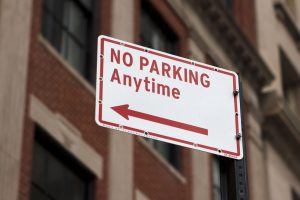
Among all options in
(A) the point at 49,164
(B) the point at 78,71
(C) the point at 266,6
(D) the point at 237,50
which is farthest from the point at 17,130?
(C) the point at 266,6

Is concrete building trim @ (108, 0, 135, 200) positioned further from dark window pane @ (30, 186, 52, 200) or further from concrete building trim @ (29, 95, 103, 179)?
dark window pane @ (30, 186, 52, 200)

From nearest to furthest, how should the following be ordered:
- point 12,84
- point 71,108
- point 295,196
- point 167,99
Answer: point 167,99 → point 12,84 → point 71,108 → point 295,196

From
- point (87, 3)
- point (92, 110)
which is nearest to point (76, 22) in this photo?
point (87, 3)

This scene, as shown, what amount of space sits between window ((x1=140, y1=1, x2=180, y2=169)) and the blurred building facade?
0.03m

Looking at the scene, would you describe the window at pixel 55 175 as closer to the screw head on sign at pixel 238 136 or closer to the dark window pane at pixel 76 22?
the dark window pane at pixel 76 22

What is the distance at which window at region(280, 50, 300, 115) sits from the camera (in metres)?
30.1

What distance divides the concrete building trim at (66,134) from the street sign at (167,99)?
8.22 meters

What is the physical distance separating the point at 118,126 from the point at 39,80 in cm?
920

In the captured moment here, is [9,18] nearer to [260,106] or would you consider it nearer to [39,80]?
[39,80]

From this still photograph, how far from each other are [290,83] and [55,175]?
Result: 17.2m

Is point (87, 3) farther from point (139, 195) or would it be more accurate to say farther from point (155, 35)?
point (139, 195)

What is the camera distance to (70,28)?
663 inches

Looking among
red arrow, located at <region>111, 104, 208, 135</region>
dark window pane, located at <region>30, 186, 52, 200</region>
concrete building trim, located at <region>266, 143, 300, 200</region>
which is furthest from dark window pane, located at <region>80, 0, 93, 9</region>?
red arrow, located at <region>111, 104, 208, 135</region>

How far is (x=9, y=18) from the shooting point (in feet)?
46.6
